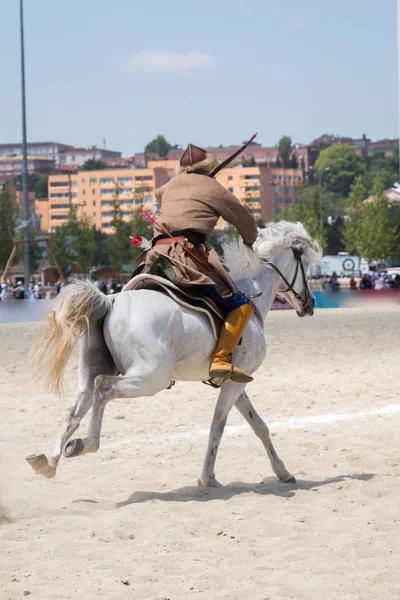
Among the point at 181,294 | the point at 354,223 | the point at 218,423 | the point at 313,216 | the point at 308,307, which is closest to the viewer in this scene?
the point at 181,294

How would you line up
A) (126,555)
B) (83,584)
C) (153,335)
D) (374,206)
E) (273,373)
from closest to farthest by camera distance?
(83,584) < (126,555) < (153,335) < (273,373) < (374,206)

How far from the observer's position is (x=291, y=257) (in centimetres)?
882

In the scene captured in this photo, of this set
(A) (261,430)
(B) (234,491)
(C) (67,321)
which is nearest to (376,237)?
(A) (261,430)

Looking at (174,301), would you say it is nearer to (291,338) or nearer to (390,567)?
(390,567)

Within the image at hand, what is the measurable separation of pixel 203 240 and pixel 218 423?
1479 millimetres

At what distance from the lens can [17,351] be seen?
762 inches

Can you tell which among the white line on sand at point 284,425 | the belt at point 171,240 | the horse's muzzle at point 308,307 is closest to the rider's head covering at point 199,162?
the belt at point 171,240

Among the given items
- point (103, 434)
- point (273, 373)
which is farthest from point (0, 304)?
point (103, 434)

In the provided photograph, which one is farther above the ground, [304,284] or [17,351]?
[304,284]

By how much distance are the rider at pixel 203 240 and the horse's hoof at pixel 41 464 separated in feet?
4.65

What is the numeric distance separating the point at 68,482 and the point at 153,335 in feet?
6.22

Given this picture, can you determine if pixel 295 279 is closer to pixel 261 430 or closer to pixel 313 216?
pixel 261 430

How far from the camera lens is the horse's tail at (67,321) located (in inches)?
280

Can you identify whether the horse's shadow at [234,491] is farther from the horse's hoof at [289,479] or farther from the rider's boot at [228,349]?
the rider's boot at [228,349]
